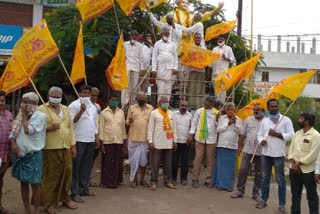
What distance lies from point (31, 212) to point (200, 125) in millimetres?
3841

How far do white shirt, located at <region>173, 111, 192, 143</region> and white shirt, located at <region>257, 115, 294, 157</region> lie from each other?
6.31ft

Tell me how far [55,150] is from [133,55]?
4.05 metres

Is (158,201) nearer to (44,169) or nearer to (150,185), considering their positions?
(150,185)

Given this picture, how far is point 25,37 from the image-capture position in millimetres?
5680

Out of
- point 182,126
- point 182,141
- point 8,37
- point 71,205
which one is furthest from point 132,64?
point 8,37

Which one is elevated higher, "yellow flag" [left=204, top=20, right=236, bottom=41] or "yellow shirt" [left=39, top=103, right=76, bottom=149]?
"yellow flag" [left=204, top=20, right=236, bottom=41]

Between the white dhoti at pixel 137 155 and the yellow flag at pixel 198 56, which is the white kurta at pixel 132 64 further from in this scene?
the white dhoti at pixel 137 155

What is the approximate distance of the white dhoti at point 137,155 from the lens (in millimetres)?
7395

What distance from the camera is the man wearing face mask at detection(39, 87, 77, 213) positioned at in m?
5.35

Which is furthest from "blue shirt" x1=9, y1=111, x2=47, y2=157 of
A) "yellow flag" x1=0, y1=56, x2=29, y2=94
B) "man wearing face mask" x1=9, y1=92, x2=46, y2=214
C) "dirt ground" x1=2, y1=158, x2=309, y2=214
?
"dirt ground" x1=2, y1=158, x2=309, y2=214

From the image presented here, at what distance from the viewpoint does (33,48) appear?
226 inches

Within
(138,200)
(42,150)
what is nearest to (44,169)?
(42,150)

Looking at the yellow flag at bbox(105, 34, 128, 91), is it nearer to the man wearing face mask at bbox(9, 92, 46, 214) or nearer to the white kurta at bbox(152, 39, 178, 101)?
the white kurta at bbox(152, 39, 178, 101)

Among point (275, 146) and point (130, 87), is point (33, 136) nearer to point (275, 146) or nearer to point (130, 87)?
point (275, 146)
